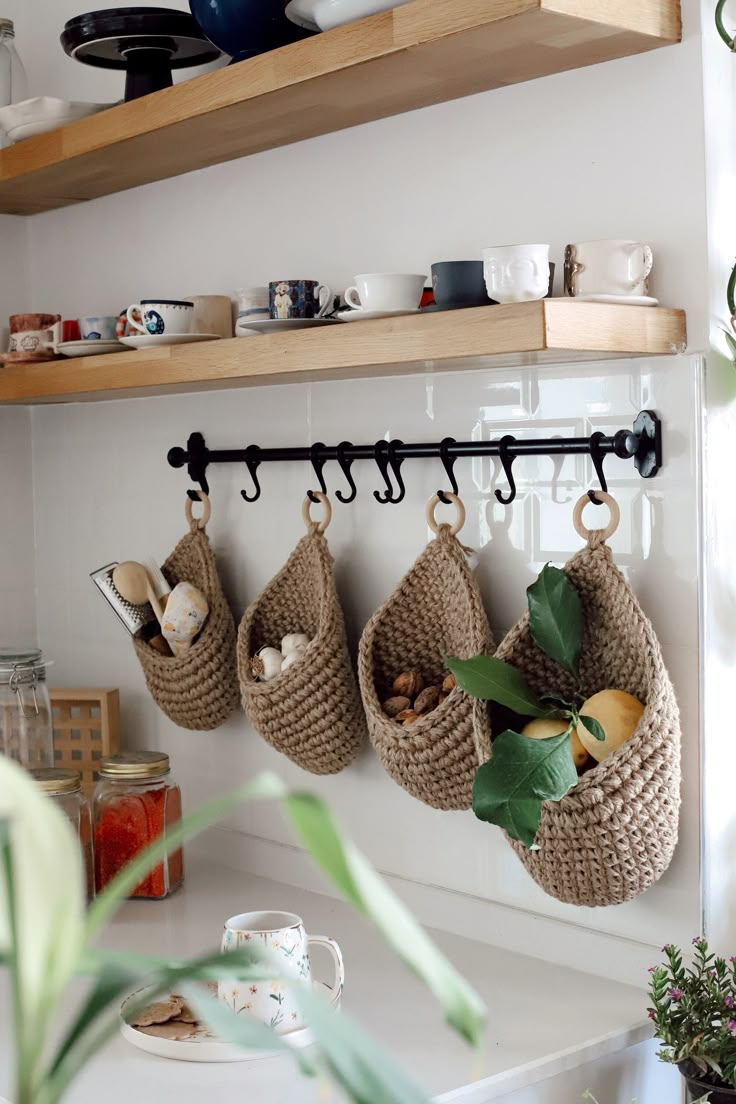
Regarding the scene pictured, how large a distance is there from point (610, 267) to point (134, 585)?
820 millimetres

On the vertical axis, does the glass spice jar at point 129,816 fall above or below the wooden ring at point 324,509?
below

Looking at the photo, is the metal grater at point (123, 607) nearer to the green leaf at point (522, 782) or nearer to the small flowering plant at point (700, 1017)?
the green leaf at point (522, 782)

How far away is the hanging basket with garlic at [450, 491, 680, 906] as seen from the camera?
109cm

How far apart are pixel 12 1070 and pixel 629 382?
0.83 m

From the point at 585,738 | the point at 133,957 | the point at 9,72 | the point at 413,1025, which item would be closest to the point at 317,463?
the point at 585,738

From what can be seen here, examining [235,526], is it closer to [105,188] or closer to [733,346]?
[105,188]

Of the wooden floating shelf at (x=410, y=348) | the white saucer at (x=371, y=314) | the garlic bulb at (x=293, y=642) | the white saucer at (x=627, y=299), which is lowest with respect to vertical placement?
the garlic bulb at (x=293, y=642)

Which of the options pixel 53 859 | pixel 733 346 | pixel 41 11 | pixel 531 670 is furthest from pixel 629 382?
pixel 41 11

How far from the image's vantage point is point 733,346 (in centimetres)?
117

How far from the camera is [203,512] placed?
1.73 m

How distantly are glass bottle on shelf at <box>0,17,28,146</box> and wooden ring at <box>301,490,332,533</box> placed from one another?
2.52 feet

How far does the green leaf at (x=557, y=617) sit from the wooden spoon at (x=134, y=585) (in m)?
0.66

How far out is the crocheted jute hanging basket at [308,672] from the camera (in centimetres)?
144

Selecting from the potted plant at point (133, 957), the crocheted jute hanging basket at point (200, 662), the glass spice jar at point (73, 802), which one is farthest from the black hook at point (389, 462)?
the potted plant at point (133, 957)
